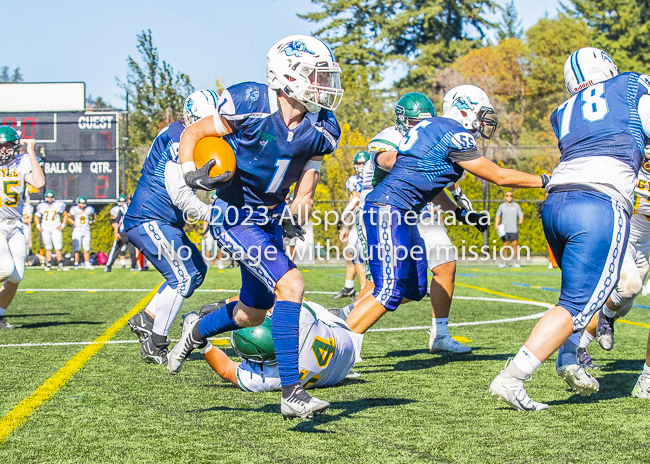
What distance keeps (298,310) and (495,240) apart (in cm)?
1922

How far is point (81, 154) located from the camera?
21906mm

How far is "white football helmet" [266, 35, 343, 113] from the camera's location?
3.92 meters

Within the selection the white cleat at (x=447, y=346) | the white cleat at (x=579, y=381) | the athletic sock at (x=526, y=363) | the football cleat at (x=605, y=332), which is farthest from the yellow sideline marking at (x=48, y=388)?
the football cleat at (x=605, y=332)

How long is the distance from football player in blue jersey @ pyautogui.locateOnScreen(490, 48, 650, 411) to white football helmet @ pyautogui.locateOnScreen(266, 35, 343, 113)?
53.6 inches

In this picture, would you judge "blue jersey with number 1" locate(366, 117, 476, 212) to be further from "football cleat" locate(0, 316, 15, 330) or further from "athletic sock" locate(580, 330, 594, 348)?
"football cleat" locate(0, 316, 15, 330)

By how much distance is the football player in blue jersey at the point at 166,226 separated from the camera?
5.65 m

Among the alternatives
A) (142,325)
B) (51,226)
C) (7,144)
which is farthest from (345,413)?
(51,226)

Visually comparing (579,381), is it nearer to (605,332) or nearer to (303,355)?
(303,355)

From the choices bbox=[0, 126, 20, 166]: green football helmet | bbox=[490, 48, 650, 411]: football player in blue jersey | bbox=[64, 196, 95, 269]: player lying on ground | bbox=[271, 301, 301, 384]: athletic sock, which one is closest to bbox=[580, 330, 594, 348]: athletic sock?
bbox=[490, 48, 650, 411]: football player in blue jersey

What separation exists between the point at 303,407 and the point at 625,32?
37599 mm

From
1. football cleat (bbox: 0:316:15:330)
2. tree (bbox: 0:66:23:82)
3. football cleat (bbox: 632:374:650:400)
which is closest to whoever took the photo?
football cleat (bbox: 632:374:650:400)

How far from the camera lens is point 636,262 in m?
5.92

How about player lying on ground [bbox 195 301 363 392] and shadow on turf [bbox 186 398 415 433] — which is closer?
shadow on turf [bbox 186 398 415 433]

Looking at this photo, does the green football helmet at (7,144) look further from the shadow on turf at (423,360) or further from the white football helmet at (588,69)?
the white football helmet at (588,69)
